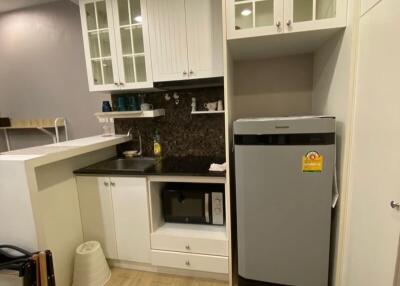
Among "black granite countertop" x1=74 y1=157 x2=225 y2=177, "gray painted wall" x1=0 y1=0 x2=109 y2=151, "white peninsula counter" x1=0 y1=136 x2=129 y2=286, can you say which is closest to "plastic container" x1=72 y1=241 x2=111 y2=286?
"white peninsula counter" x1=0 y1=136 x2=129 y2=286

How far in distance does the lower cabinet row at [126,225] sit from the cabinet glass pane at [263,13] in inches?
55.3

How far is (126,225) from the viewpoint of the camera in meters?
1.84

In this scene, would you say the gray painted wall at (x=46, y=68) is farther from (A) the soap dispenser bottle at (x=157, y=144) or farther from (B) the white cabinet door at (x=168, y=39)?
(B) the white cabinet door at (x=168, y=39)

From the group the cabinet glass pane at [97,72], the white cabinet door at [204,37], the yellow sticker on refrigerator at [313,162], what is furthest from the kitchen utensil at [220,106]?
the cabinet glass pane at [97,72]

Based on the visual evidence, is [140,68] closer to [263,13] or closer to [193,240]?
[263,13]

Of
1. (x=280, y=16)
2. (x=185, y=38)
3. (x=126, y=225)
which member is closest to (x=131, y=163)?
(x=126, y=225)

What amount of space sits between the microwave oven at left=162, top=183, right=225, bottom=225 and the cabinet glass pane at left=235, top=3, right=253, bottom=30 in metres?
1.21

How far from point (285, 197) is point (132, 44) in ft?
5.95

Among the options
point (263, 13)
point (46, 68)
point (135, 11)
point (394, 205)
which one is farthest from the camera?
point (46, 68)

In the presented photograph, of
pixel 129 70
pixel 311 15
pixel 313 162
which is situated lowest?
pixel 313 162

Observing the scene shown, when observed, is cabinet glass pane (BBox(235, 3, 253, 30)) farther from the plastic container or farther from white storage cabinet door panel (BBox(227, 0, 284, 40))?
the plastic container

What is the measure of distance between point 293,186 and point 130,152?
165 centimetres

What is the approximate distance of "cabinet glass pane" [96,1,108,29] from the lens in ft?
6.53

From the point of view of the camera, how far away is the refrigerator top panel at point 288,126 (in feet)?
4.34
